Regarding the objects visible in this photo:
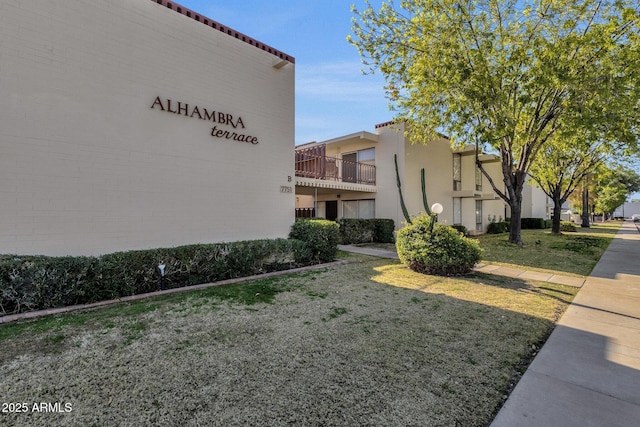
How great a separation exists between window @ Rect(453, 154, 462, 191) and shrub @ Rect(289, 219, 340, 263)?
42.2 ft

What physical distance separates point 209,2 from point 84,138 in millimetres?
4700

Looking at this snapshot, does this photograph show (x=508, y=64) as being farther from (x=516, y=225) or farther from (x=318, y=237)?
(x=318, y=237)

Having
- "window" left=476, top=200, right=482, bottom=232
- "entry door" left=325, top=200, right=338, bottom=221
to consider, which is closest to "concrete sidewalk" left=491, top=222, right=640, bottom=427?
"entry door" left=325, top=200, right=338, bottom=221

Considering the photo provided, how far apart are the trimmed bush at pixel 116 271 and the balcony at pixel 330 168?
6.03 meters

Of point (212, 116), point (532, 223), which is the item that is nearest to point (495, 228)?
point (532, 223)

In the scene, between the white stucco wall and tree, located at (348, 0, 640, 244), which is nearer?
the white stucco wall

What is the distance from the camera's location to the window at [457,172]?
19598 millimetres

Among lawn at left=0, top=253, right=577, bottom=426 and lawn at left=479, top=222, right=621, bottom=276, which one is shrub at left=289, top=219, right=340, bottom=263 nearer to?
lawn at left=0, top=253, right=577, bottom=426

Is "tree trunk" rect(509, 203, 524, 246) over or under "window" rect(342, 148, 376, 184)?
under

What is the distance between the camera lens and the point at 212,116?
8.02 metres

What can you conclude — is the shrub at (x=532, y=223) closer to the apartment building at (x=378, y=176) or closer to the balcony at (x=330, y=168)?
the apartment building at (x=378, y=176)

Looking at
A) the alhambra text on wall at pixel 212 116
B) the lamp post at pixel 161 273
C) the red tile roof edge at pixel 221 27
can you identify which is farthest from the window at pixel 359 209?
the lamp post at pixel 161 273

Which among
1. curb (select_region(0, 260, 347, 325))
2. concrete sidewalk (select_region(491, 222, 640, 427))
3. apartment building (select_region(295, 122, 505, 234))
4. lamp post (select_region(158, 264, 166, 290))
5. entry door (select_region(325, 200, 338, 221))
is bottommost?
concrete sidewalk (select_region(491, 222, 640, 427))

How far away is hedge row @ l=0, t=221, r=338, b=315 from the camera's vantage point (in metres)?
4.88
